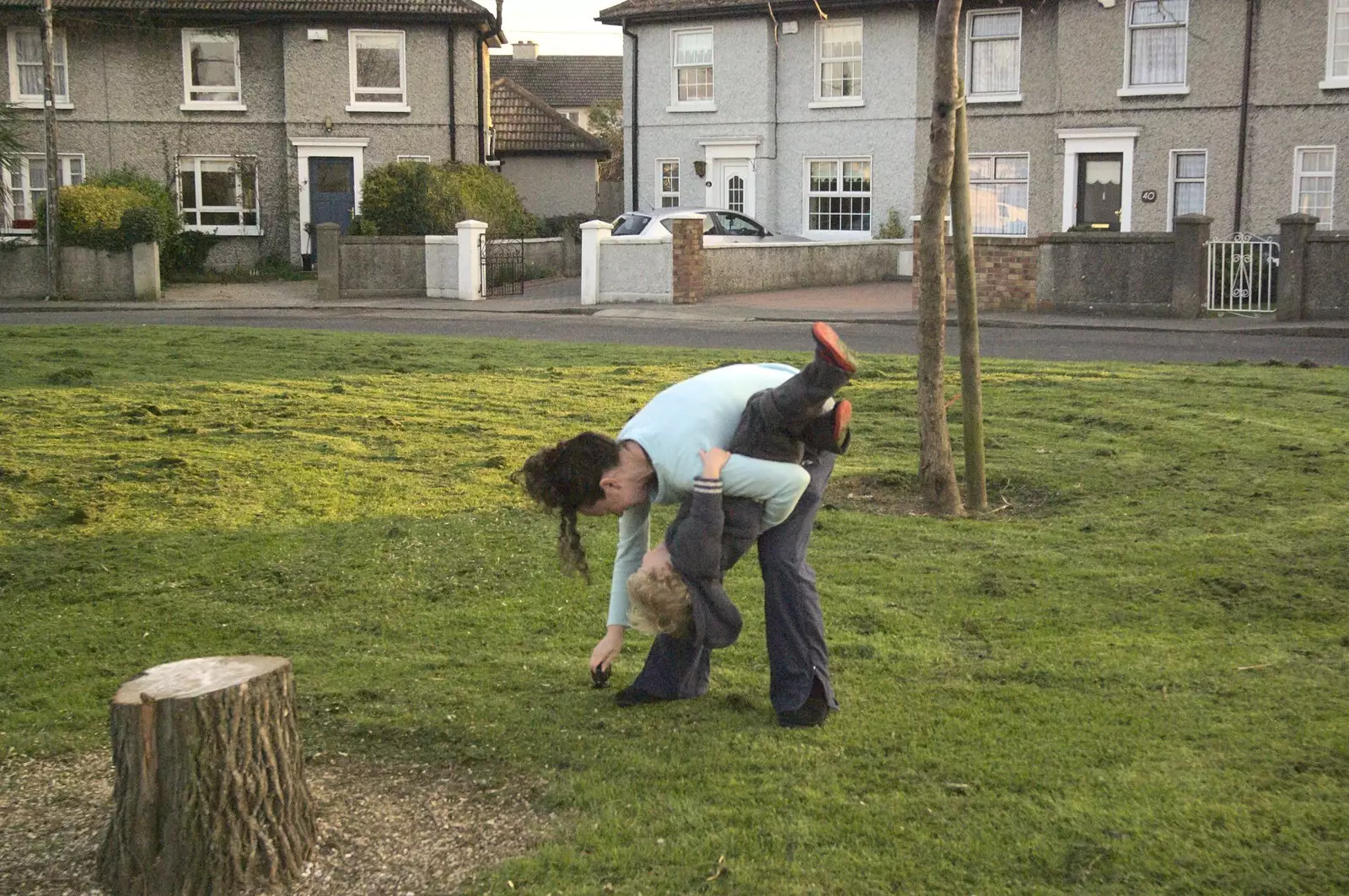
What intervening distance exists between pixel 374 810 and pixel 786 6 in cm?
3141

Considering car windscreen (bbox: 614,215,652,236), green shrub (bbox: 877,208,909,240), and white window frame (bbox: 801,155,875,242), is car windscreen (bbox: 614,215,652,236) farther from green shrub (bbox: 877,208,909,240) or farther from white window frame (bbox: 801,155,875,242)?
green shrub (bbox: 877,208,909,240)

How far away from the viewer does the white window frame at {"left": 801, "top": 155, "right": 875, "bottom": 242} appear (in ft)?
112

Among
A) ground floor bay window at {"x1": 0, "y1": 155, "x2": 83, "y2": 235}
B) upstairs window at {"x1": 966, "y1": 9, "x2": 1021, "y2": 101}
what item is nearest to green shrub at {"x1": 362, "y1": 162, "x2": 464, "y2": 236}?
ground floor bay window at {"x1": 0, "y1": 155, "x2": 83, "y2": 235}

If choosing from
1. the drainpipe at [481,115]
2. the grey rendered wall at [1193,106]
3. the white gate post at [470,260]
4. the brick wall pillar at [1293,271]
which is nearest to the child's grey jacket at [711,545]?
the brick wall pillar at [1293,271]

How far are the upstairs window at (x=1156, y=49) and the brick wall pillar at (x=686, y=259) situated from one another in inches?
423

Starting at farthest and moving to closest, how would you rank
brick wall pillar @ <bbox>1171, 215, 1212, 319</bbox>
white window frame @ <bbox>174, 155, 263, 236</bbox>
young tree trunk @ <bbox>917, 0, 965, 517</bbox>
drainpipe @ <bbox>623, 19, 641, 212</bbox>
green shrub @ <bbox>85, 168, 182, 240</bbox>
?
drainpipe @ <bbox>623, 19, 641, 212</bbox> < white window frame @ <bbox>174, 155, 263, 236</bbox> < green shrub @ <bbox>85, 168, 182, 240</bbox> < brick wall pillar @ <bbox>1171, 215, 1212, 319</bbox> < young tree trunk @ <bbox>917, 0, 965, 517</bbox>

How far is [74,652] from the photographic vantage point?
5930 millimetres

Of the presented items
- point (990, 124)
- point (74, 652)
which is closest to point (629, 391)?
point (74, 652)

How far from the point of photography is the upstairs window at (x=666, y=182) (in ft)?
120

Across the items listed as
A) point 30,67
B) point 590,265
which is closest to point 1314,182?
point 590,265

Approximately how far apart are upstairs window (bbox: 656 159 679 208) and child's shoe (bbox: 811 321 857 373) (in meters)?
Answer: 32.7

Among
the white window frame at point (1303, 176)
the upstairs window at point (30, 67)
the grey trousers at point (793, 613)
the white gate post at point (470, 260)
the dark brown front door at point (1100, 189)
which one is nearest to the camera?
the grey trousers at point (793, 613)

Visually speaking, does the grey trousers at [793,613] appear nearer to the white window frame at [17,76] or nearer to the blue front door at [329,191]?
the blue front door at [329,191]

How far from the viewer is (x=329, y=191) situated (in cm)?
3559
